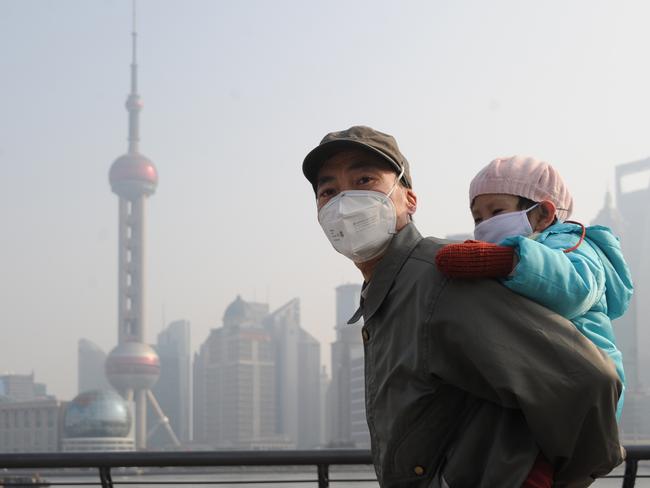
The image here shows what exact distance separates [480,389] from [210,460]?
→ 8.20 feet

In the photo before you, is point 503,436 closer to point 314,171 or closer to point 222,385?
point 314,171

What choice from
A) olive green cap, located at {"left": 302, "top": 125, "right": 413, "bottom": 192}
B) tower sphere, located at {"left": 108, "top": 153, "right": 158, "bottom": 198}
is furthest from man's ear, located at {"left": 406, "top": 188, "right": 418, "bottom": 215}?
tower sphere, located at {"left": 108, "top": 153, "right": 158, "bottom": 198}

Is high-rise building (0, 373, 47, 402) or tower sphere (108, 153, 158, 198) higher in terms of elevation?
tower sphere (108, 153, 158, 198)

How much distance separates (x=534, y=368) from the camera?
1481 millimetres

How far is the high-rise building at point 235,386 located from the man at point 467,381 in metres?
123

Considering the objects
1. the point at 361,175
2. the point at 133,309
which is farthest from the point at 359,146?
the point at 133,309

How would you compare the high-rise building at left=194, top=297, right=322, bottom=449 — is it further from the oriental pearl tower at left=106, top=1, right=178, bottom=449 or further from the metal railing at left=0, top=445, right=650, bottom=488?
the metal railing at left=0, top=445, right=650, bottom=488

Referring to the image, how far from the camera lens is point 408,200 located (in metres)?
1.86

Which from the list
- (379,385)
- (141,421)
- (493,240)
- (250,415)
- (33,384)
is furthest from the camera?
(33,384)

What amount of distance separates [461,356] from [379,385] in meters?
0.17

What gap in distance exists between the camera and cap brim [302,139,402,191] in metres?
1.72

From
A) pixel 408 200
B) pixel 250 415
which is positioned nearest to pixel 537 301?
pixel 408 200

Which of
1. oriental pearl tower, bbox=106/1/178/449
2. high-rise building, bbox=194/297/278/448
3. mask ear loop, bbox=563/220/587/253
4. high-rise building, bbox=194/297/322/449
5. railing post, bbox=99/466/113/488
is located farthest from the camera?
high-rise building, bbox=194/297/322/449

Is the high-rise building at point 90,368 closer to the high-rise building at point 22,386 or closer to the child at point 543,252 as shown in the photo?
the high-rise building at point 22,386
